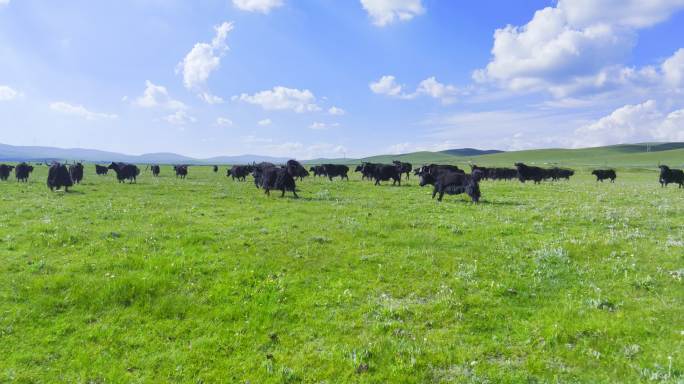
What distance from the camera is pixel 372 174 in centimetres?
4388

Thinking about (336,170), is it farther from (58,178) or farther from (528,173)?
(58,178)

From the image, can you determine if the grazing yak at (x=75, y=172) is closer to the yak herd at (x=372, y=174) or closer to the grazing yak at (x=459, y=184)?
the yak herd at (x=372, y=174)

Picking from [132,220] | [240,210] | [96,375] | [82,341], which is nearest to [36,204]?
[132,220]

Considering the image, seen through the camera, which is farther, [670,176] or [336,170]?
[336,170]

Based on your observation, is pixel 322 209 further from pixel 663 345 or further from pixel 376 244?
pixel 663 345

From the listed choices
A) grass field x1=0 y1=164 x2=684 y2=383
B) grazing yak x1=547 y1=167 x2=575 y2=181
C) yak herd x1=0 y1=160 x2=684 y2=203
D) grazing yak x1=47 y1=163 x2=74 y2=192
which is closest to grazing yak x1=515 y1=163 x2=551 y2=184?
yak herd x1=0 y1=160 x2=684 y2=203

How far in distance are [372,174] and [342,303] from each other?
35.3 m

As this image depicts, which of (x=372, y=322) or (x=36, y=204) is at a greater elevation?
(x=36, y=204)

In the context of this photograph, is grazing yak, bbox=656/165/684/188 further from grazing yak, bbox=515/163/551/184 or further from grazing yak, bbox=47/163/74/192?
grazing yak, bbox=47/163/74/192

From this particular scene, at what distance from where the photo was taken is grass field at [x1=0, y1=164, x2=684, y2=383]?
6.81 m

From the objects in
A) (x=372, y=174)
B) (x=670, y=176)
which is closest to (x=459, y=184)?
(x=372, y=174)

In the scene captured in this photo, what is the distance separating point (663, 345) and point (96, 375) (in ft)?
33.1

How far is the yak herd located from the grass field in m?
9.51

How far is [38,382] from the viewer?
21.9 feet
